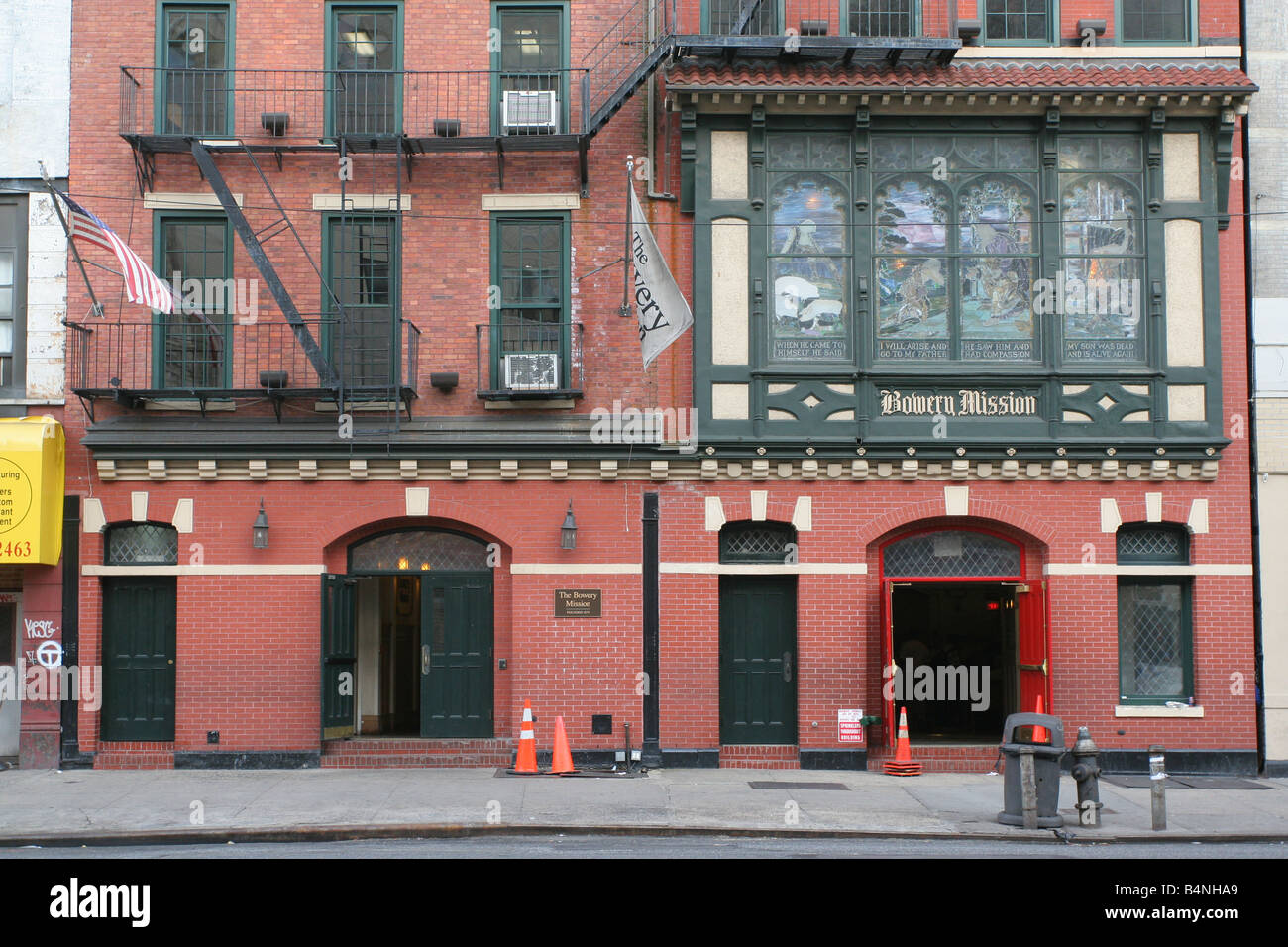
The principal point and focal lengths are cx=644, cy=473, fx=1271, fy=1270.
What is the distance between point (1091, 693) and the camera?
57.9ft

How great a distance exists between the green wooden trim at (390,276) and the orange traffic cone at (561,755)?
530 cm

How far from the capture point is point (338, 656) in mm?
17578

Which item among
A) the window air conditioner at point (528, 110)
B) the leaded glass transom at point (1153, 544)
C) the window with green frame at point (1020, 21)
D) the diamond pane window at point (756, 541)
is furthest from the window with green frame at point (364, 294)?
the leaded glass transom at point (1153, 544)

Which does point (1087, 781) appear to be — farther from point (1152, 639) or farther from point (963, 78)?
point (963, 78)

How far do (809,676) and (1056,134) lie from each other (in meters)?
8.36

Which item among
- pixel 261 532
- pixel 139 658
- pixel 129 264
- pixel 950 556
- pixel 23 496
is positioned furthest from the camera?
pixel 950 556

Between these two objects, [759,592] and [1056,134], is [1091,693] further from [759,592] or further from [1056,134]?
[1056,134]

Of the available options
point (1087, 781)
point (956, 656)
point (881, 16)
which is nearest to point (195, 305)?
point (881, 16)

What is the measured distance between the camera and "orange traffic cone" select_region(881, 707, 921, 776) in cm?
1728

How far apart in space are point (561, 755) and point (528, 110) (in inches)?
353

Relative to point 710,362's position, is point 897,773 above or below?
below

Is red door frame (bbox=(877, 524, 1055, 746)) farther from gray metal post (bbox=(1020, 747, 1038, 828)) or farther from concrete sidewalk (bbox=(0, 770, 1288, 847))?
gray metal post (bbox=(1020, 747, 1038, 828))

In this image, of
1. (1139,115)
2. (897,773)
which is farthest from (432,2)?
(897,773)

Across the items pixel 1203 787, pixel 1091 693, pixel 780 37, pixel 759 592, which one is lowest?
pixel 1203 787
